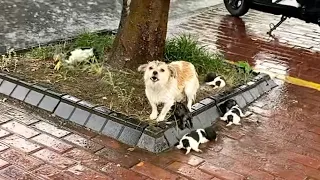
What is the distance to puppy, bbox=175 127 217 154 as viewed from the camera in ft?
15.2

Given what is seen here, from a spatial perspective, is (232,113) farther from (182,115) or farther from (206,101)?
(182,115)

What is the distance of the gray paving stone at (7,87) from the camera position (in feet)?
17.8

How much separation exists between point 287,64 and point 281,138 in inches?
90.9

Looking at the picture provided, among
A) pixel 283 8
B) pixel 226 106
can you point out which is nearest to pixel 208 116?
pixel 226 106

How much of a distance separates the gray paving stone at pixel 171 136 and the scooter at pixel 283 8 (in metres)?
4.00

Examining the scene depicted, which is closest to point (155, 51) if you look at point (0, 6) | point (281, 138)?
point (281, 138)

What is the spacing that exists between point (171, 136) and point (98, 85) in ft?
3.54

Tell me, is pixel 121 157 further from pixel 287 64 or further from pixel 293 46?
pixel 293 46

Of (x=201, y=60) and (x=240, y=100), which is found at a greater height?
(x=201, y=60)

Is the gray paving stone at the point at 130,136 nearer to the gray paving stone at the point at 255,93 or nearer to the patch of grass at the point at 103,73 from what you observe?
the patch of grass at the point at 103,73

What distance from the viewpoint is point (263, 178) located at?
14.1 ft

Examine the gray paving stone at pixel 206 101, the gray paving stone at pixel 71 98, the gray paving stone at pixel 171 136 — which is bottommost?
the gray paving stone at pixel 171 136

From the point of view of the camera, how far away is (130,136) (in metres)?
4.70

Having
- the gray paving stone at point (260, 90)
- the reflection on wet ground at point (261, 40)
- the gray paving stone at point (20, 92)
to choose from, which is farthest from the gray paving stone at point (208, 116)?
the reflection on wet ground at point (261, 40)
